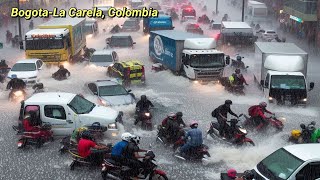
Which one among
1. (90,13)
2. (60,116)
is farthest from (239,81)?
(90,13)

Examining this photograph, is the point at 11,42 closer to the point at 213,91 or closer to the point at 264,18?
the point at 213,91

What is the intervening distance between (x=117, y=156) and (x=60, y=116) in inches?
184

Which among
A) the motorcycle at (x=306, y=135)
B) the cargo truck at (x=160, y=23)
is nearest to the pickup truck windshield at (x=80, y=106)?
the motorcycle at (x=306, y=135)

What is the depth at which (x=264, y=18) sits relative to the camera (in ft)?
210

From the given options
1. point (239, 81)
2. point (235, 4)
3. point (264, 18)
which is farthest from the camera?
point (235, 4)

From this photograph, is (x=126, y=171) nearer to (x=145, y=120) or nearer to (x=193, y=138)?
(x=193, y=138)

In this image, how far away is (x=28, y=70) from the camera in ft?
92.5

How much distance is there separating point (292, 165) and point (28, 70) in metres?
20.6

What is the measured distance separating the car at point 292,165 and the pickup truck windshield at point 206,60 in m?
16.2

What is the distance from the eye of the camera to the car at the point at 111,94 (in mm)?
21475

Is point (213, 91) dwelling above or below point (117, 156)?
below

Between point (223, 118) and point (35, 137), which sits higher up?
point (223, 118)

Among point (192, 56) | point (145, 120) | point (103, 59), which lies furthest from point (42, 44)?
point (145, 120)

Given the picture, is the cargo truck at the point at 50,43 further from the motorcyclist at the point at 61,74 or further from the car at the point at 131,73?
the car at the point at 131,73
